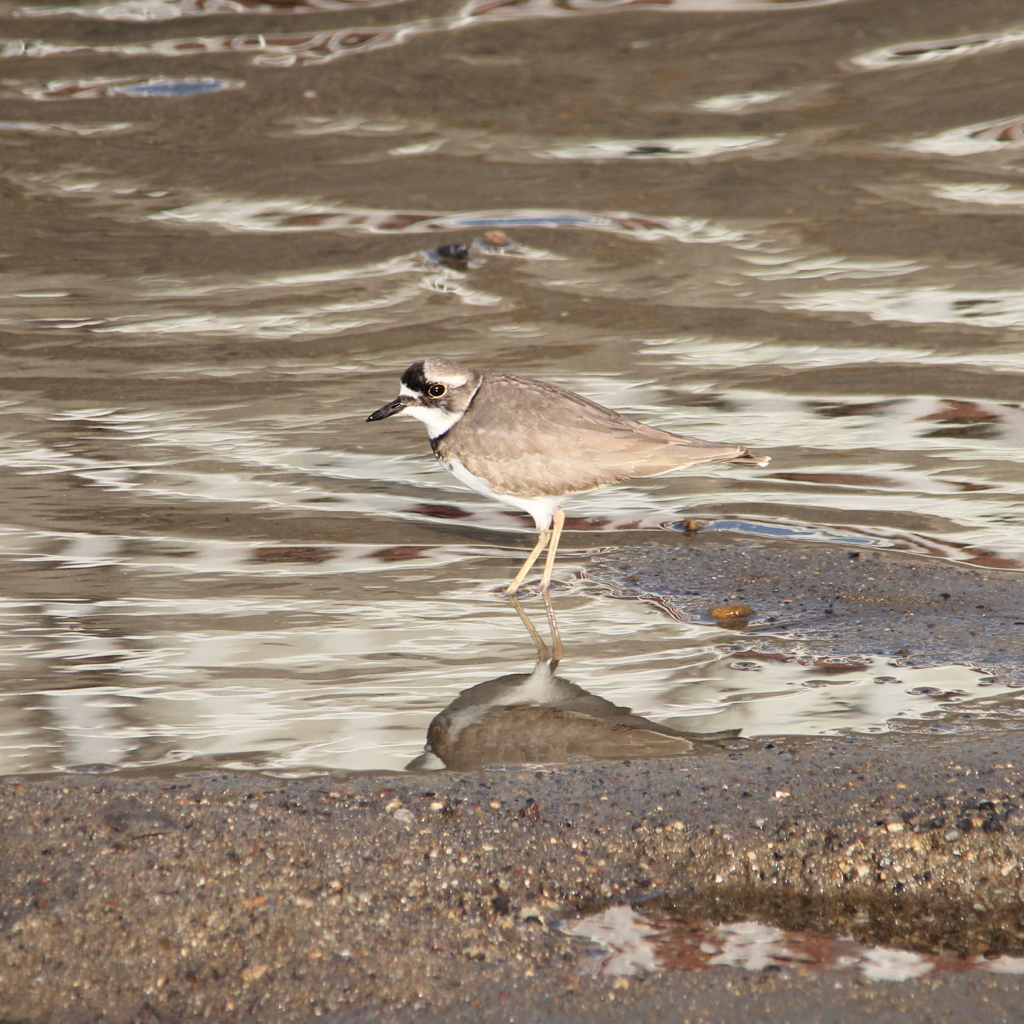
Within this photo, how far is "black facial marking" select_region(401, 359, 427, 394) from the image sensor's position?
5.60m

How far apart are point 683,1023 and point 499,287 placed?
6728 millimetres

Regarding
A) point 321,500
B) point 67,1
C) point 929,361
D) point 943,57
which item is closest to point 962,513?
point 929,361

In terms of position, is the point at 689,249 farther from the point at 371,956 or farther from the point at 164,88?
the point at 371,956

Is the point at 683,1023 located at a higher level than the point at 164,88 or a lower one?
lower

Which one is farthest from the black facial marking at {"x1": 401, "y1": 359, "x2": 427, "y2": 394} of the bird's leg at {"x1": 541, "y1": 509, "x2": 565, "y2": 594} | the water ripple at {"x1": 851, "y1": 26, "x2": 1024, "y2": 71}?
the water ripple at {"x1": 851, "y1": 26, "x2": 1024, "y2": 71}

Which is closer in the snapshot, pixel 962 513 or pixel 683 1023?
pixel 683 1023

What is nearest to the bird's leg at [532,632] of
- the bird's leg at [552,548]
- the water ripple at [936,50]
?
the bird's leg at [552,548]

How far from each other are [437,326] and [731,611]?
13.2 feet

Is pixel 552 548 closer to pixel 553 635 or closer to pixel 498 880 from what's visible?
pixel 553 635

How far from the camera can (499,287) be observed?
909 centimetres

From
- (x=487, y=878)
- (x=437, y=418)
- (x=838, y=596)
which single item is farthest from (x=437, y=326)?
(x=487, y=878)

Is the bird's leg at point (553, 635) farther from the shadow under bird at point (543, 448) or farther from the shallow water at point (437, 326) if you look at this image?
the shadow under bird at point (543, 448)

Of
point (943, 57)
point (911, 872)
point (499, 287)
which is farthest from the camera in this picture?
point (943, 57)

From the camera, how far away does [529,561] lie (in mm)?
5383
